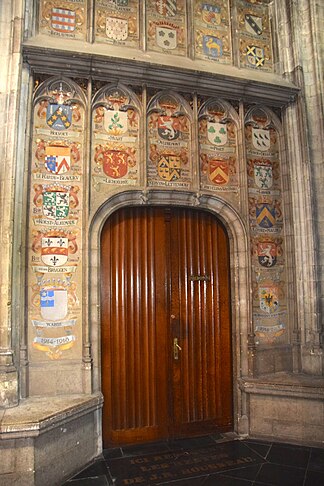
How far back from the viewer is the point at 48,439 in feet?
10.3

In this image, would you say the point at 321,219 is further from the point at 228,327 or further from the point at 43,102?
the point at 43,102

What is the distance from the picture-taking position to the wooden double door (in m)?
4.11

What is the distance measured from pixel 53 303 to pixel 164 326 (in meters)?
1.22

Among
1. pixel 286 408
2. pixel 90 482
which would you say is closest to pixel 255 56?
pixel 286 408

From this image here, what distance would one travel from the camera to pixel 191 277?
443 centimetres

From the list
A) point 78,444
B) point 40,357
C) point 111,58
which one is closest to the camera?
point 78,444

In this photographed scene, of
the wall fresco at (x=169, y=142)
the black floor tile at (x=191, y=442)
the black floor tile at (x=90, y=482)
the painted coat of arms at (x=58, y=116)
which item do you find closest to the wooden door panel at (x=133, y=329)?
the black floor tile at (x=191, y=442)

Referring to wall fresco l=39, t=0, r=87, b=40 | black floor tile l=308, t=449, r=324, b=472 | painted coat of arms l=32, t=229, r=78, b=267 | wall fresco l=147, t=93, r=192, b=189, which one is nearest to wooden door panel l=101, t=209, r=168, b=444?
painted coat of arms l=32, t=229, r=78, b=267

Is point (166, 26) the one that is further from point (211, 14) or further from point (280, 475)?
point (280, 475)

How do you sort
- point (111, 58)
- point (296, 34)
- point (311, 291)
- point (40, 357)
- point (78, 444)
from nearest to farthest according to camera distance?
point (78, 444) → point (40, 357) → point (111, 58) → point (311, 291) → point (296, 34)

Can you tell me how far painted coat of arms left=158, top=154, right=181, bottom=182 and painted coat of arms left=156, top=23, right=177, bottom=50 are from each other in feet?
4.38

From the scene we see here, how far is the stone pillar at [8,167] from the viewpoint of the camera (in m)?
3.45

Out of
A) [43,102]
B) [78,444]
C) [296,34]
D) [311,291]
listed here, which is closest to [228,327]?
[311,291]

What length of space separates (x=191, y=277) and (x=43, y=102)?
2462 mm
